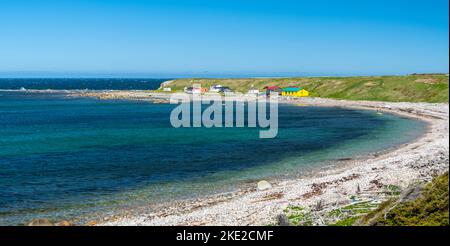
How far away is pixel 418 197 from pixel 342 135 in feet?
153

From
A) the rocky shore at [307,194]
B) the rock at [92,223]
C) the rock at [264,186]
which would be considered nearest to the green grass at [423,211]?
the rocky shore at [307,194]

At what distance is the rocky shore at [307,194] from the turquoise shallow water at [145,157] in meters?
2.64

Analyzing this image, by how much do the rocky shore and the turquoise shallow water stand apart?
2639mm

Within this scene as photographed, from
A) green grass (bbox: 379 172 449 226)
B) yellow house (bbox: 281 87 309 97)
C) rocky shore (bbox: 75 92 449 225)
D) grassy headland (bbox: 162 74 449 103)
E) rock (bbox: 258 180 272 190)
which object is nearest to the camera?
green grass (bbox: 379 172 449 226)

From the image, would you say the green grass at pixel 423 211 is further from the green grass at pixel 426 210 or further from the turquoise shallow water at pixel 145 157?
the turquoise shallow water at pixel 145 157

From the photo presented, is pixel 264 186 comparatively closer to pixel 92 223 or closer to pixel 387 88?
pixel 92 223

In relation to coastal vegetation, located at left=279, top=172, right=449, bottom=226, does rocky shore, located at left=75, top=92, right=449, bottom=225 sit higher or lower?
lower

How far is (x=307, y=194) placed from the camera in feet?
89.7

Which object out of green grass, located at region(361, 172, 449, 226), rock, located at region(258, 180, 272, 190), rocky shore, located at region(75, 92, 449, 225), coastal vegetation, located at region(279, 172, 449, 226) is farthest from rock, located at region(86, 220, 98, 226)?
green grass, located at region(361, 172, 449, 226)

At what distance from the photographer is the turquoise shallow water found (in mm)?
29344

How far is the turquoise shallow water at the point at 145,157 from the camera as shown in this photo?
29344mm

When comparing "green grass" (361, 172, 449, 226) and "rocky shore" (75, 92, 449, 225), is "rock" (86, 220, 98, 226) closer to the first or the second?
"rocky shore" (75, 92, 449, 225)

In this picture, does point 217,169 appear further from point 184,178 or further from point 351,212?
point 351,212

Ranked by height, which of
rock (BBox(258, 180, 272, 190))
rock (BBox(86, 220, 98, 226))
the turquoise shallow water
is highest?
rock (BBox(258, 180, 272, 190))
